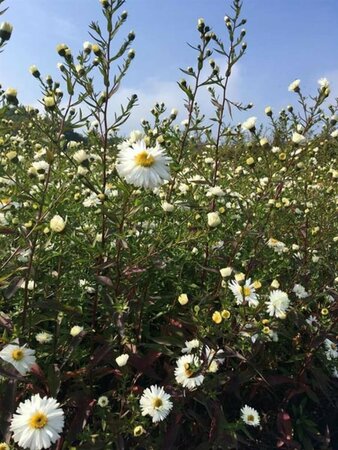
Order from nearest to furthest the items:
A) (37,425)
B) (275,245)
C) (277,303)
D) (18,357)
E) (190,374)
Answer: (37,425) < (18,357) < (190,374) < (277,303) < (275,245)

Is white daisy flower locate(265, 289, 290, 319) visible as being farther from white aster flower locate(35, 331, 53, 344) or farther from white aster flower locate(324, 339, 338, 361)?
white aster flower locate(35, 331, 53, 344)

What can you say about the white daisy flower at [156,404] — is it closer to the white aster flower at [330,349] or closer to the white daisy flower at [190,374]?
the white daisy flower at [190,374]

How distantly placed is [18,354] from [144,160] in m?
1.02

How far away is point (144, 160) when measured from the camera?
1.94m

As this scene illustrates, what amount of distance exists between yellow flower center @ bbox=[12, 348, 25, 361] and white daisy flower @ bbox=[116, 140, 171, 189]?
88 centimetres

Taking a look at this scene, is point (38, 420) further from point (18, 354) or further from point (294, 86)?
point (294, 86)

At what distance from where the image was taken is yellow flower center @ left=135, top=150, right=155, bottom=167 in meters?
1.93

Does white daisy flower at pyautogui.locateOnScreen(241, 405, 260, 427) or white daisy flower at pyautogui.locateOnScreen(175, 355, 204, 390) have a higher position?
white daisy flower at pyautogui.locateOnScreen(175, 355, 204, 390)

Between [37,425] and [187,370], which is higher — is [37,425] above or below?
below

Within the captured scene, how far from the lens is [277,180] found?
2.93 m

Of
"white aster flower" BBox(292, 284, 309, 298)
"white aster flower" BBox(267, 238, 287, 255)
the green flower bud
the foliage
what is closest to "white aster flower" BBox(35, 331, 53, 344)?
the foliage

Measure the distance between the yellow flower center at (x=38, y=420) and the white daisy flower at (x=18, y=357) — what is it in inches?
8.7

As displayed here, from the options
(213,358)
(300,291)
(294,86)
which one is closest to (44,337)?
(213,358)

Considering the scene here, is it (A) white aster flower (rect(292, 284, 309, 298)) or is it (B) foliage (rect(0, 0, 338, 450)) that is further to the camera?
(A) white aster flower (rect(292, 284, 309, 298))
